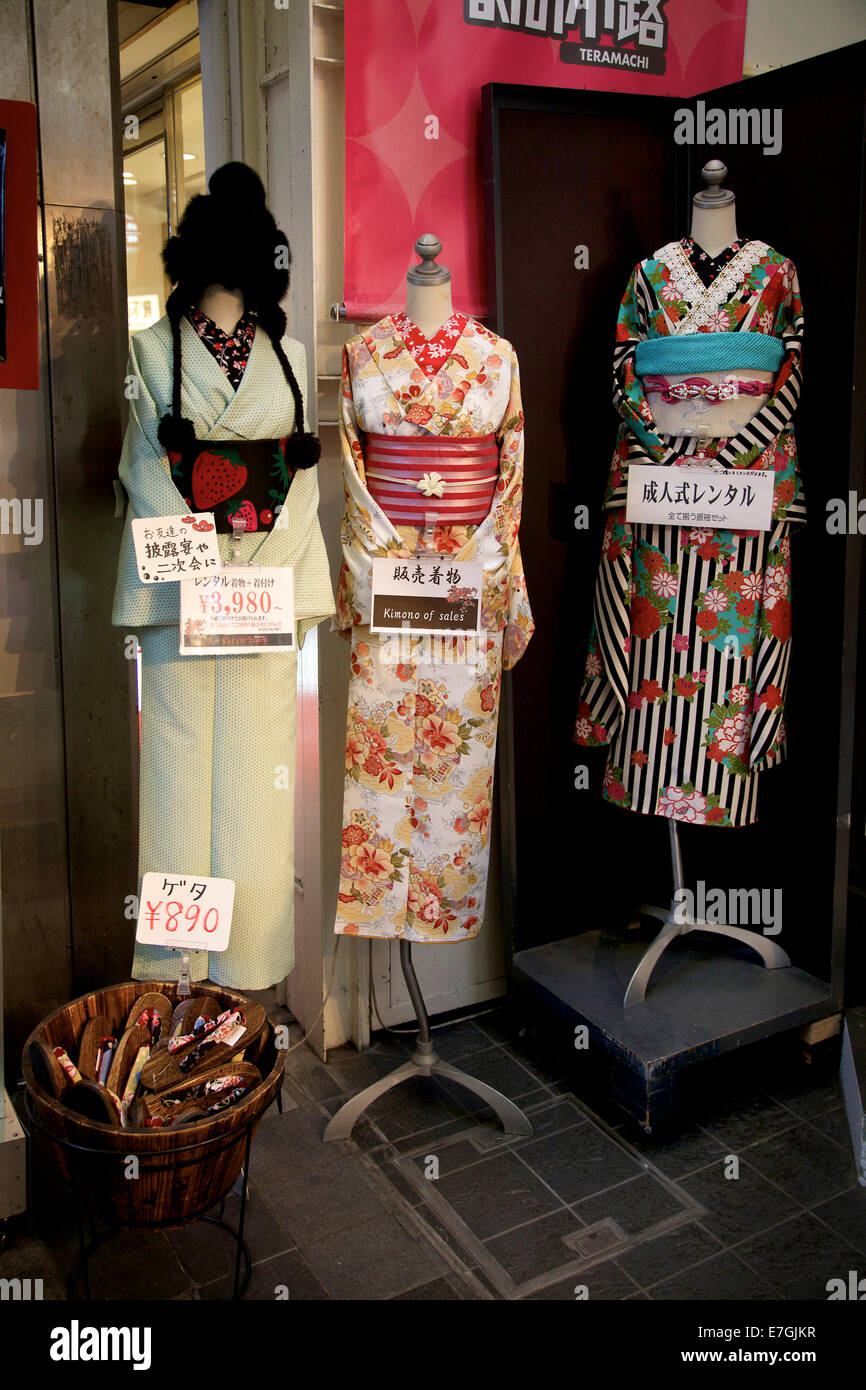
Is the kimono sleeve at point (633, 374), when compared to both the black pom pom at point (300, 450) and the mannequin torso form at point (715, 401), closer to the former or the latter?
the mannequin torso form at point (715, 401)

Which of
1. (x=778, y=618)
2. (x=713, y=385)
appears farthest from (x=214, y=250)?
(x=778, y=618)

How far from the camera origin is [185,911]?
6.71 feet

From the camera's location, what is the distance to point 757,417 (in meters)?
2.38

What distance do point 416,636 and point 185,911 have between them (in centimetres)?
68

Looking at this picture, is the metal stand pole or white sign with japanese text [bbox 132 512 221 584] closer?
white sign with japanese text [bbox 132 512 221 584]

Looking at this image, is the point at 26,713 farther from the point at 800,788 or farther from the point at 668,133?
the point at 668,133

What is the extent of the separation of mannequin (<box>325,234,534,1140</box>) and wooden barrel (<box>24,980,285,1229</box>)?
0.59 metres

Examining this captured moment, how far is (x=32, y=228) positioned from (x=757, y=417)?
4.78 feet

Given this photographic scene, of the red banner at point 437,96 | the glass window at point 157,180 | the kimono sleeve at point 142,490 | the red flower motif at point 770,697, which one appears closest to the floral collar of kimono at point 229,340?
the kimono sleeve at point 142,490

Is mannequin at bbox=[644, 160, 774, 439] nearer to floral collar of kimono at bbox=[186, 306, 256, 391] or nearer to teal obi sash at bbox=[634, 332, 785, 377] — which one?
teal obi sash at bbox=[634, 332, 785, 377]

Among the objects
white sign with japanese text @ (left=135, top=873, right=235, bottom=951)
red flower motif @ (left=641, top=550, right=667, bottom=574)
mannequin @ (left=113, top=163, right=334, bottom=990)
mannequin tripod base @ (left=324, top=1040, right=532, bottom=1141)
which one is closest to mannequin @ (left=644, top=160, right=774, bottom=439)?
red flower motif @ (left=641, top=550, right=667, bottom=574)

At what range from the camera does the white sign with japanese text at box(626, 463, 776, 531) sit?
2.39 meters

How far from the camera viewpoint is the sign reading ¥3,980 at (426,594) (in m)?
2.17

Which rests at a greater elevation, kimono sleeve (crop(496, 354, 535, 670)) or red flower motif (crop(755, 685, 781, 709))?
kimono sleeve (crop(496, 354, 535, 670))
